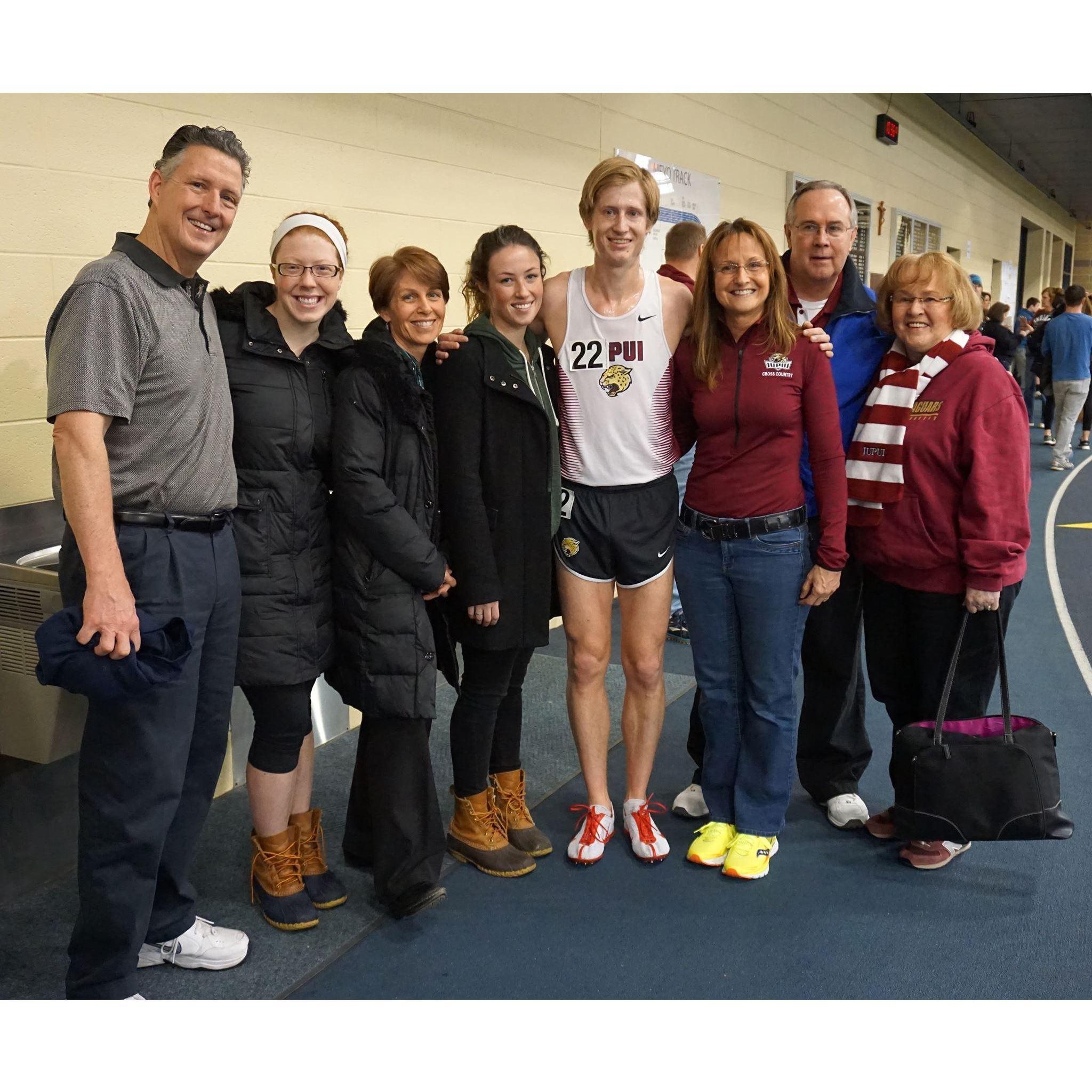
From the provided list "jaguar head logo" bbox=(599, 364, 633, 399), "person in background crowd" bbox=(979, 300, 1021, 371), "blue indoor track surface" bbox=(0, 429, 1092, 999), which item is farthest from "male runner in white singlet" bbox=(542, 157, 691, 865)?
"person in background crowd" bbox=(979, 300, 1021, 371)

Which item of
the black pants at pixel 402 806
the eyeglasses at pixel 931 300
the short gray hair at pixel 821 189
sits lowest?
the black pants at pixel 402 806

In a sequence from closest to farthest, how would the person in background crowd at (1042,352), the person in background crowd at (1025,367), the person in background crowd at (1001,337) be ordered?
1. the person in background crowd at (1001,337)
2. the person in background crowd at (1042,352)
3. the person in background crowd at (1025,367)

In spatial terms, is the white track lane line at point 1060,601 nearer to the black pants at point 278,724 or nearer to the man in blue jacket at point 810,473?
the man in blue jacket at point 810,473

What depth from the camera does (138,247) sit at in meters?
1.70

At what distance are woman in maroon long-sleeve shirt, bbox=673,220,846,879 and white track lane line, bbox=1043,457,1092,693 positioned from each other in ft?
6.13

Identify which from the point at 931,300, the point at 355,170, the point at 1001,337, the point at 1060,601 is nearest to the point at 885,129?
the point at 1001,337

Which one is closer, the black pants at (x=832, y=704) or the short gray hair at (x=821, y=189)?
the short gray hair at (x=821, y=189)

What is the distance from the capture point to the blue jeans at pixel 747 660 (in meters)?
2.25

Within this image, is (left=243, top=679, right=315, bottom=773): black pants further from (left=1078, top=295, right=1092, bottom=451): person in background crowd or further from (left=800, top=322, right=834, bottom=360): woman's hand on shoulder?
(left=1078, top=295, right=1092, bottom=451): person in background crowd

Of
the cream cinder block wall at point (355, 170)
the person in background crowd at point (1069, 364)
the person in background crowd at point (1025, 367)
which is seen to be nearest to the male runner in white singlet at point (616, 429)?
the cream cinder block wall at point (355, 170)

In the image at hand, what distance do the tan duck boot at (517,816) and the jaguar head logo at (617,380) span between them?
1.00m

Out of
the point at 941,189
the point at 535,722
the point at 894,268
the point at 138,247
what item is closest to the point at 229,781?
the point at 535,722

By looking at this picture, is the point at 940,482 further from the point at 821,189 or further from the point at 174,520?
the point at 174,520

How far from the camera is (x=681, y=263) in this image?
4184 millimetres
